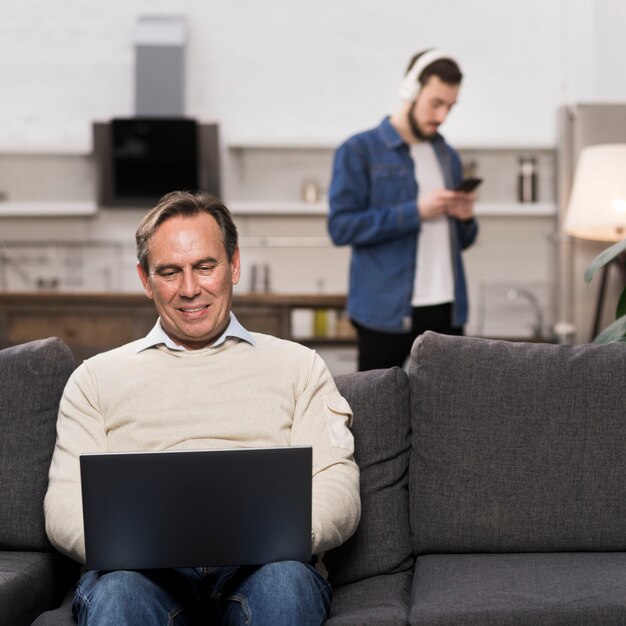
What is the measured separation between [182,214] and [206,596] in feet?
2.33

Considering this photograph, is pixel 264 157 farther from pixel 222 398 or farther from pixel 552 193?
pixel 222 398

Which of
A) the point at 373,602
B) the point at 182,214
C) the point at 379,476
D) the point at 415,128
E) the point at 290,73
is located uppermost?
the point at 290,73

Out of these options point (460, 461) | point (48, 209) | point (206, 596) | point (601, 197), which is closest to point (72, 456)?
point (206, 596)

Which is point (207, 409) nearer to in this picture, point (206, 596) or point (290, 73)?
point (206, 596)

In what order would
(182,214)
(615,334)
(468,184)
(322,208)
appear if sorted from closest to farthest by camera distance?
(182,214) → (615,334) → (468,184) → (322,208)

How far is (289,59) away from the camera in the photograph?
6355 mm

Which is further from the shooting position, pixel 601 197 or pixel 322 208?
pixel 322 208

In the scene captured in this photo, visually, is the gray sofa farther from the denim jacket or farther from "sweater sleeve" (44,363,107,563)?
the denim jacket

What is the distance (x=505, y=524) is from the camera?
212 centimetres

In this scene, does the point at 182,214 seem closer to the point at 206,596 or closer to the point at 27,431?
the point at 27,431

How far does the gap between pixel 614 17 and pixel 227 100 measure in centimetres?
226

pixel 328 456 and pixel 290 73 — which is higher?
pixel 290 73

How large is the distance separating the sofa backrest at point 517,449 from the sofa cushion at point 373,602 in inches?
5.8

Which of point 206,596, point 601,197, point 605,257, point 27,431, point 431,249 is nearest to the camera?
point 206,596
